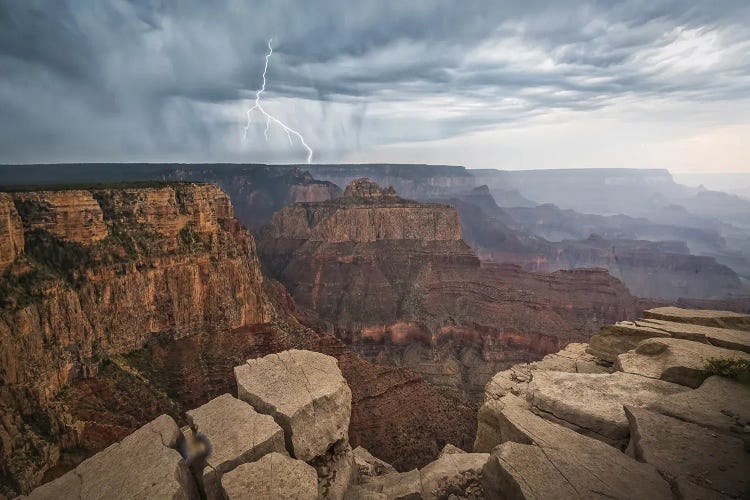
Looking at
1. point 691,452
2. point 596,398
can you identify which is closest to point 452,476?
point 596,398

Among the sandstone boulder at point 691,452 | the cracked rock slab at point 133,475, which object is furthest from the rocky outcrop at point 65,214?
the sandstone boulder at point 691,452

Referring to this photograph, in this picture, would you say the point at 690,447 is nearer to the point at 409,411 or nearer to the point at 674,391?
the point at 674,391

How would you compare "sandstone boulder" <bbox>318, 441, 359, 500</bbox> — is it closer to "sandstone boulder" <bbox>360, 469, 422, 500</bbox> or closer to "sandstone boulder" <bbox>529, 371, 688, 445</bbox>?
"sandstone boulder" <bbox>360, 469, 422, 500</bbox>

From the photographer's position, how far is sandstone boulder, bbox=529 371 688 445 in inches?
371

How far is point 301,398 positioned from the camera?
1170 cm

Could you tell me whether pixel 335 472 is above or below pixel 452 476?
below

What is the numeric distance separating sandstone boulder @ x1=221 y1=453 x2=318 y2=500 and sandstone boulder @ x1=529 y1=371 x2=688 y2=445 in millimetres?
6221

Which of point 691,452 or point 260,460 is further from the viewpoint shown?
point 260,460

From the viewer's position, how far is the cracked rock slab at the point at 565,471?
23.3 feet

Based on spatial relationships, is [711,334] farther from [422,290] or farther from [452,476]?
[422,290]

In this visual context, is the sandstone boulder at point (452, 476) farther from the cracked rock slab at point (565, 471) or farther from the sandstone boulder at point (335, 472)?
the sandstone boulder at point (335, 472)

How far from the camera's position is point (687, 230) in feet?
588

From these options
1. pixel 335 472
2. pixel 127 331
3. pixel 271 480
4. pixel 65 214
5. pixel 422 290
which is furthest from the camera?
pixel 422 290

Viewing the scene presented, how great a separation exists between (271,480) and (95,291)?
80.0 ft
